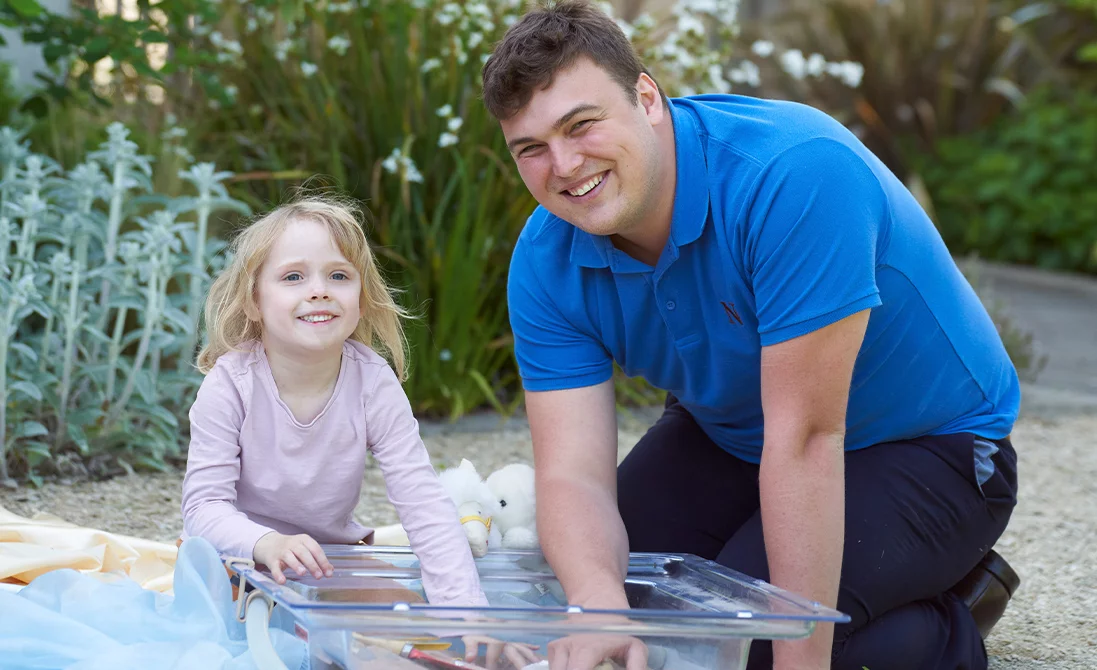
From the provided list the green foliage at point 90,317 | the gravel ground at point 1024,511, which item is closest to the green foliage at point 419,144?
the gravel ground at point 1024,511

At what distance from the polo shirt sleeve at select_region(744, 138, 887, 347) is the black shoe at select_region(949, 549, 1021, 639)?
76 cm

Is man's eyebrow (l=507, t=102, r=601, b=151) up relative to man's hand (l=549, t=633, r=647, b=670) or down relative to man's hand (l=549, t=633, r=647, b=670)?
up

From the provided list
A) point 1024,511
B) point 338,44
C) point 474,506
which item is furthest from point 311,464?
point 338,44

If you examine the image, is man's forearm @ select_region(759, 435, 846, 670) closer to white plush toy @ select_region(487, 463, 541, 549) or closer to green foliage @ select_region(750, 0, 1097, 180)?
white plush toy @ select_region(487, 463, 541, 549)

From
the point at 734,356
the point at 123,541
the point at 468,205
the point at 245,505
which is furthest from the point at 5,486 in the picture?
the point at 734,356

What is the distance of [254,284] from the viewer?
7.37 feet

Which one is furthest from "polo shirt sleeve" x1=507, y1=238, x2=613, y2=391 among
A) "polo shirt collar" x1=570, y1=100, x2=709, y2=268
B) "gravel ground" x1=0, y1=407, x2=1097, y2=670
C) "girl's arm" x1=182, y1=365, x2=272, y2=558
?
"gravel ground" x1=0, y1=407, x2=1097, y2=670

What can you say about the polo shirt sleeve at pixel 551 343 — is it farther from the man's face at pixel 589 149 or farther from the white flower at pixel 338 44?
the white flower at pixel 338 44

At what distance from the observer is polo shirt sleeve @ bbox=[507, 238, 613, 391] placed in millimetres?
2383

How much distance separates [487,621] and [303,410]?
2.19ft

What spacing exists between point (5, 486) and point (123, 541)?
0.75m

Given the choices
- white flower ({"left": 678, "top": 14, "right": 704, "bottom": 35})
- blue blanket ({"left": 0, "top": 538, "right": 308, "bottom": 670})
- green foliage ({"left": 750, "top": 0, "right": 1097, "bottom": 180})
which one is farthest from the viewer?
green foliage ({"left": 750, "top": 0, "right": 1097, "bottom": 180})

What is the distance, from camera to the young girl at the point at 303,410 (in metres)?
2.15

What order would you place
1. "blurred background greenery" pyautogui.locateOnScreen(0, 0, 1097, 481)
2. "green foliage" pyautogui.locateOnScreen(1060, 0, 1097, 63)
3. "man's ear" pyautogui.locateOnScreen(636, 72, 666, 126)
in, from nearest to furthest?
"man's ear" pyautogui.locateOnScreen(636, 72, 666, 126)
"blurred background greenery" pyautogui.locateOnScreen(0, 0, 1097, 481)
"green foliage" pyautogui.locateOnScreen(1060, 0, 1097, 63)
